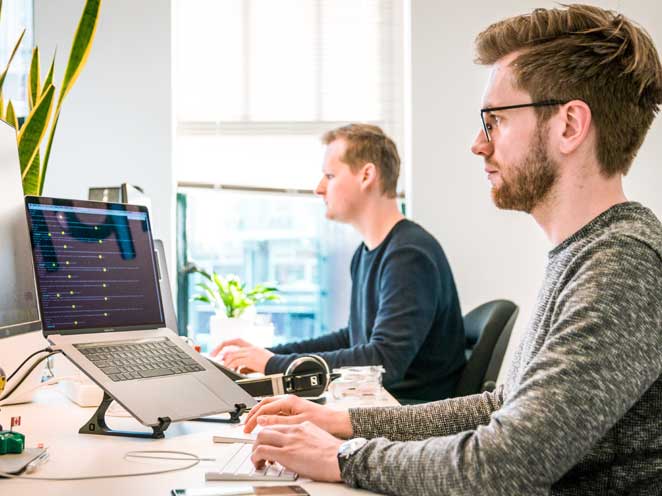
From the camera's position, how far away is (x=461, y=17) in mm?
3670

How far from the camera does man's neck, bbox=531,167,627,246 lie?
45.8 inches

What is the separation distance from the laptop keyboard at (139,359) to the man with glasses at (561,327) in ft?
0.70

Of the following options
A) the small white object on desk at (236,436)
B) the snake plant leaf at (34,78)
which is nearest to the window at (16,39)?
the snake plant leaf at (34,78)

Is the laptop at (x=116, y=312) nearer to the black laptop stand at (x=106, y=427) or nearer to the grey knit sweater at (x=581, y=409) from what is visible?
the black laptop stand at (x=106, y=427)

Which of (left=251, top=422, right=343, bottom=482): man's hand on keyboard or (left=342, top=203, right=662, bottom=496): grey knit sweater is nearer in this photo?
A: (left=342, top=203, right=662, bottom=496): grey knit sweater

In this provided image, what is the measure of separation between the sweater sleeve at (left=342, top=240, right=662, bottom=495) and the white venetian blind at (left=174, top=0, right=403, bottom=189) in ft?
9.44

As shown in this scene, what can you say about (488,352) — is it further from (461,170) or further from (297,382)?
(461,170)

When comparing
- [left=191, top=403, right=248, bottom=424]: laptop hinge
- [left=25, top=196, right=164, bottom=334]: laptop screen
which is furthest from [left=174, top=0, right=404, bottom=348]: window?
[left=191, top=403, right=248, bottom=424]: laptop hinge

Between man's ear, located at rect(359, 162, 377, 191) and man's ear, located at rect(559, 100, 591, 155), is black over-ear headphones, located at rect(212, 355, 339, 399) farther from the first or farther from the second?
man's ear, located at rect(359, 162, 377, 191)

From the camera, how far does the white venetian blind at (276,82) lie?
3.82 metres

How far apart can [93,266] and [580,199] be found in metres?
0.88

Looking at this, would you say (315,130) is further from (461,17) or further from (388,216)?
(388,216)

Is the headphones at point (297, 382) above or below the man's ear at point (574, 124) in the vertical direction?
below

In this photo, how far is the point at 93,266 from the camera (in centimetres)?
149
